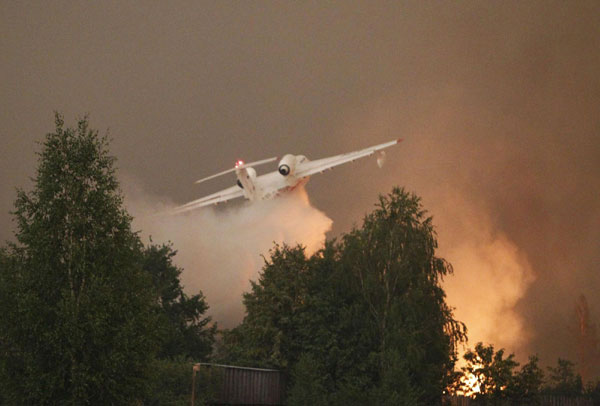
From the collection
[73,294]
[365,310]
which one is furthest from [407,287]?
[73,294]

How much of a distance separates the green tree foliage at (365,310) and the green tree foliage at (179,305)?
22.1 feet

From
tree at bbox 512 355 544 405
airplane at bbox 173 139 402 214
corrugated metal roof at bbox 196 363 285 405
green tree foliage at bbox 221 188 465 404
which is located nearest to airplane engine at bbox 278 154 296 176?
airplane at bbox 173 139 402 214

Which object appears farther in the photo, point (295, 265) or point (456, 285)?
point (456, 285)

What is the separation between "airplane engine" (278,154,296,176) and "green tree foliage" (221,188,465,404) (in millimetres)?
13875

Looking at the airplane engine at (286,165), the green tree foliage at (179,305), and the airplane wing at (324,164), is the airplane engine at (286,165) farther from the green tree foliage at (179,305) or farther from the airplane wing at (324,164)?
the green tree foliage at (179,305)

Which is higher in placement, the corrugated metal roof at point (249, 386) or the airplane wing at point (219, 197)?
the airplane wing at point (219, 197)

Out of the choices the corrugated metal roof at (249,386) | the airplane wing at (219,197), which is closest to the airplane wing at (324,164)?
the airplane wing at (219,197)

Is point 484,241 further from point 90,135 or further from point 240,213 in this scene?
point 90,135

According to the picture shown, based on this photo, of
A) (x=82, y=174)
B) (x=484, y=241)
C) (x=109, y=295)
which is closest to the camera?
(x=109, y=295)

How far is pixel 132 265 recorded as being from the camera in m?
25.6

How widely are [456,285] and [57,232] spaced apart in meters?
64.6

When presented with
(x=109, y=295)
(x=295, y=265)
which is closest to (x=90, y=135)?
(x=109, y=295)

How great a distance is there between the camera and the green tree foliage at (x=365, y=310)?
46938mm

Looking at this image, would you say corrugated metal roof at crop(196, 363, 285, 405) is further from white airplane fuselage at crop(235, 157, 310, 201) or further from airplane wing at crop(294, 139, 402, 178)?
white airplane fuselage at crop(235, 157, 310, 201)
